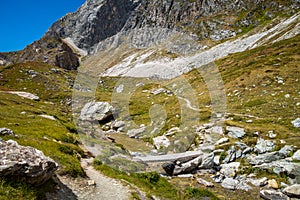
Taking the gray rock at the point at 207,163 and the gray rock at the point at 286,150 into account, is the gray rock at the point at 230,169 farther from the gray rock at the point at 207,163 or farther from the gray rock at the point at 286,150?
the gray rock at the point at 286,150

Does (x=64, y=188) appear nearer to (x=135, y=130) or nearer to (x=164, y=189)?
(x=164, y=189)

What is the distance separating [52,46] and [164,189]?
20758 centimetres

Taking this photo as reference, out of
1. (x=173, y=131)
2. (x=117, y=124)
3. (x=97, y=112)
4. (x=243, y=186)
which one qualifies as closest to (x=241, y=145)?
(x=243, y=186)

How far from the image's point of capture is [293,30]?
308 ft

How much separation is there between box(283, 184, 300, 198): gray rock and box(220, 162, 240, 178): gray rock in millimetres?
4675

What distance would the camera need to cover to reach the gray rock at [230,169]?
20844 millimetres

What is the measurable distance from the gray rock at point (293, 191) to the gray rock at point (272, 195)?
1.18ft

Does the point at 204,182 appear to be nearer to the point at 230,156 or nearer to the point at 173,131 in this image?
the point at 230,156

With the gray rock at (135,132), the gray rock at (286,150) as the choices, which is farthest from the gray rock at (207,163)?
the gray rock at (135,132)

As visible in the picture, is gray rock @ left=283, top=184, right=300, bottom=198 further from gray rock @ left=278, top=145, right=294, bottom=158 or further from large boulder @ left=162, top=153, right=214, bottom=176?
large boulder @ left=162, top=153, right=214, bottom=176

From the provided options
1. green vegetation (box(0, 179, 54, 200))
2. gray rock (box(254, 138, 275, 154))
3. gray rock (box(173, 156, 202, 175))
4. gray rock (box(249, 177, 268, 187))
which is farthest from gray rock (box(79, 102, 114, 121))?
green vegetation (box(0, 179, 54, 200))

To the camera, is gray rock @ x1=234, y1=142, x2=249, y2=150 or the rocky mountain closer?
the rocky mountain

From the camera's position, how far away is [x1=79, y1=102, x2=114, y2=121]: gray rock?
5100 centimetres

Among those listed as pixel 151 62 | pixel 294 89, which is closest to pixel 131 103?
pixel 294 89
